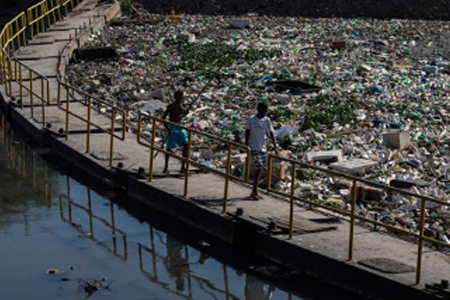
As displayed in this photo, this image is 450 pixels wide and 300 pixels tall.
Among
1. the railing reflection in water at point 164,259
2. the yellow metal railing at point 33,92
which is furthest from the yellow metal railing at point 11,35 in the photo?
the railing reflection in water at point 164,259

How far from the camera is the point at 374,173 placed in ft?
44.4

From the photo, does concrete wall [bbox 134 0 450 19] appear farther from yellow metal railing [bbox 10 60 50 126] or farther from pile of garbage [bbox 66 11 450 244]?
yellow metal railing [bbox 10 60 50 126]

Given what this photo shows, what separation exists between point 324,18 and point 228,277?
73.4 feet

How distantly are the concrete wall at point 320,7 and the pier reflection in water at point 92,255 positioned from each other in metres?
19.8

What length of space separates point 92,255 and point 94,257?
0.07 metres

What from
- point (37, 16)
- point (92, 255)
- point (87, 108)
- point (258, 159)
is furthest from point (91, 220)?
point (37, 16)

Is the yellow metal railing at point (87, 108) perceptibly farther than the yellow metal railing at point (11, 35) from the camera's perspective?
No

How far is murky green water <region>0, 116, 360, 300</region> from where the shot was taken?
32.1 ft

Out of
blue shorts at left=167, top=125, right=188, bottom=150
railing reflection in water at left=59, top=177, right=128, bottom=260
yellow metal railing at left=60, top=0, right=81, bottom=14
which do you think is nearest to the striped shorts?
blue shorts at left=167, top=125, right=188, bottom=150

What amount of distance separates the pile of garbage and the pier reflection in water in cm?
207

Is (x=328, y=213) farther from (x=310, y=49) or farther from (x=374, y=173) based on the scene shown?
(x=310, y=49)

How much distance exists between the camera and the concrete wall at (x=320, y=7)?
32.6 m

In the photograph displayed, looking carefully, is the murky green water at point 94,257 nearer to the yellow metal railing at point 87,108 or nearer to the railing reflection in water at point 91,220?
the railing reflection in water at point 91,220

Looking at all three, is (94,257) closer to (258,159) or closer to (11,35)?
(258,159)
